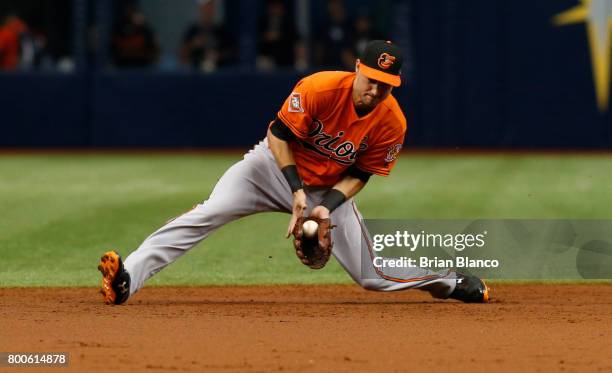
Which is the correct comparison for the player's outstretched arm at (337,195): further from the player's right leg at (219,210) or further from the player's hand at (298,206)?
the player's right leg at (219,210)

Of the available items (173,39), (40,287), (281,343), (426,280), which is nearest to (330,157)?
(426,280)

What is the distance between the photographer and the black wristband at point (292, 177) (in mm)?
7277

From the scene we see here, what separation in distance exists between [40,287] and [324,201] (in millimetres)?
2309

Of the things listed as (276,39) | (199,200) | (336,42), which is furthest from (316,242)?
(276,39)

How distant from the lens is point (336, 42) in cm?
2031

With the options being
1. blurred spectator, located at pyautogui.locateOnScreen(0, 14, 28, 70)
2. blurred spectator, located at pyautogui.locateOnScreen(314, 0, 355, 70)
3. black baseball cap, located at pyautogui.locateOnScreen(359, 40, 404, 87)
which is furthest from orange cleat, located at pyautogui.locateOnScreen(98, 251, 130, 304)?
blurred spectator, located at pyautogui.locateOnScreen(0, 14, 28, 70)

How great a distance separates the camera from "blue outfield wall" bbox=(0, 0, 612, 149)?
816 inches

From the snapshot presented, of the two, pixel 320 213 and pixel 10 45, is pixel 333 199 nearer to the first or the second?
pixel 320 213

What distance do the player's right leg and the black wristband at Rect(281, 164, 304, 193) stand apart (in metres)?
0.24

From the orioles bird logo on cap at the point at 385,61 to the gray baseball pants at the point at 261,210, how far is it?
105cm

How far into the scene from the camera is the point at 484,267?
810cm

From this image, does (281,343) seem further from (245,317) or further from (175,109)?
(175,109)

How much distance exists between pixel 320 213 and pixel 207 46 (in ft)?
45.4

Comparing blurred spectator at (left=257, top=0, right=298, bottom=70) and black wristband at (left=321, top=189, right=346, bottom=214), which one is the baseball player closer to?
black wristband at (left=321, top=189, right=346, bottom=214)
